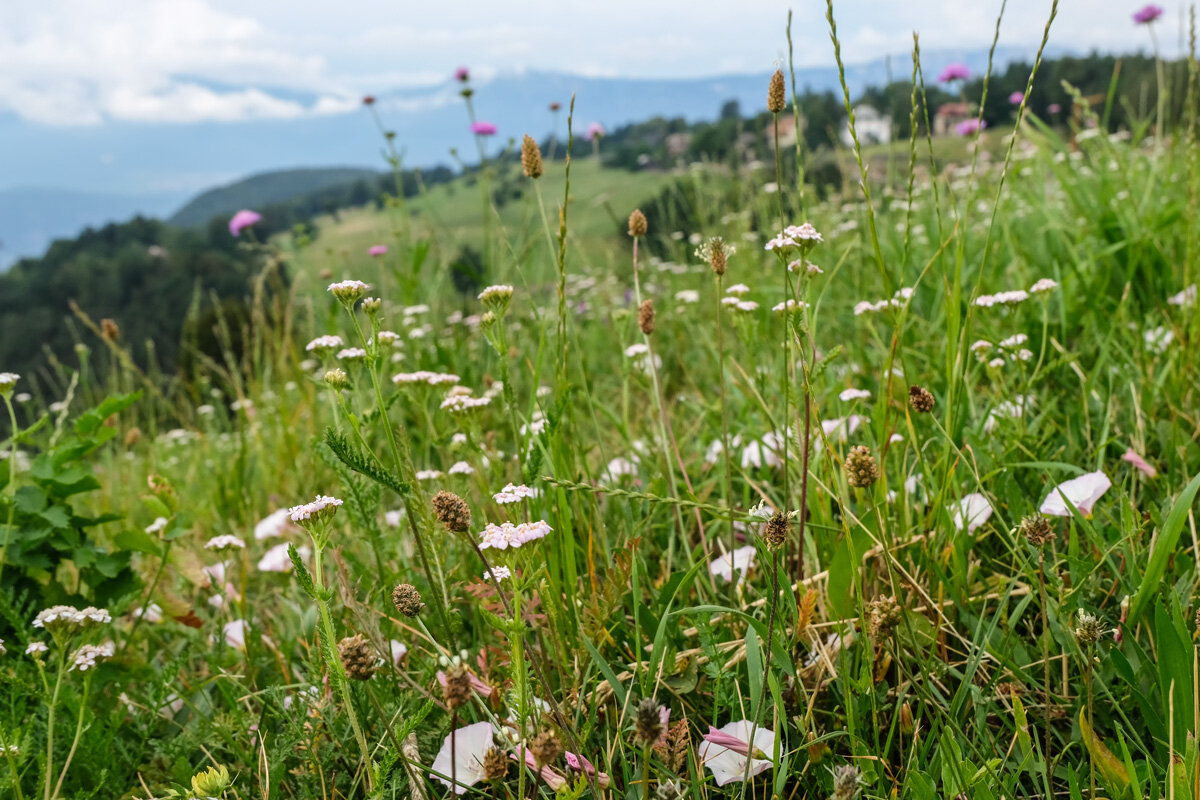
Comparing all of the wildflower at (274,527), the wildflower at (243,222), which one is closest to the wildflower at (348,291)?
the wildflower at (274,527)

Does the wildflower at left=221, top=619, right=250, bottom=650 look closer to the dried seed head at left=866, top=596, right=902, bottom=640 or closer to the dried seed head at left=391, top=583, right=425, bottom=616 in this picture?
the dried seed head at left=391, top=583, right=425, bottom=616

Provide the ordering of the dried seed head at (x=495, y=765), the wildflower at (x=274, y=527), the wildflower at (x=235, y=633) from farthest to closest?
the wildflower at (x=274, y=527) → the wildflower at (x=235, y=633) → the dried seed head at (x=495, y=765)

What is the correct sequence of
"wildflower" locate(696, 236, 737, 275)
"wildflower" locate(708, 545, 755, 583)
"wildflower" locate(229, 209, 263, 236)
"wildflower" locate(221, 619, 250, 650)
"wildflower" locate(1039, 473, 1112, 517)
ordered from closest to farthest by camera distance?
"wildflower" locate(696, 236, 737, 275), "wildflower" locate(1039, 473, 1112, 517), "wildflower" locate(708, 545, 755, 583), "wildflower" locate(221, 619, 250, 650), "wildflower" locate(229, 209, 263, 236)

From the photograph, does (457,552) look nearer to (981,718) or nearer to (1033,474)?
(981,718)

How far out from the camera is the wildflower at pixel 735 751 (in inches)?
37.6

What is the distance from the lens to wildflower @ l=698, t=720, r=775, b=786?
955mm

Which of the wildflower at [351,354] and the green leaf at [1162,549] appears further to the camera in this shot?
the wildflower at [351,354]

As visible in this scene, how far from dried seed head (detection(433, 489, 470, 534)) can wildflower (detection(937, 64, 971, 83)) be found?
4.71 m

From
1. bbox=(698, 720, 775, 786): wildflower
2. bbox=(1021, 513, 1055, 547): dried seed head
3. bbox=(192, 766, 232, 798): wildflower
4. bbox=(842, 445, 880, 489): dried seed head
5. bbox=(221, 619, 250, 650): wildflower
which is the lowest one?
bbox=(221, 619, 250, 650): wildflower

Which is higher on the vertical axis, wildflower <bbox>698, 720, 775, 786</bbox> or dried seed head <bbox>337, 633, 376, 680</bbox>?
dried seed head <bbox>337, 633, 376, 680</bbox>

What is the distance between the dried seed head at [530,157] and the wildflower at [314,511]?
2.19 ft

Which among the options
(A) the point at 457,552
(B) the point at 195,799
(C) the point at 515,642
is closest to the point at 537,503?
(A) the point at 457,552

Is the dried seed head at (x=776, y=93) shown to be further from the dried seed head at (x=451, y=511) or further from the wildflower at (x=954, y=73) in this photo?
the wildflower at (x=954, y=73)

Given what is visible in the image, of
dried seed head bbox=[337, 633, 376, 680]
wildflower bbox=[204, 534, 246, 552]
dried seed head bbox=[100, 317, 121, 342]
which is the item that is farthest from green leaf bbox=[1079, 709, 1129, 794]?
dried seed head bbox=[100, 317, 121, 342]
